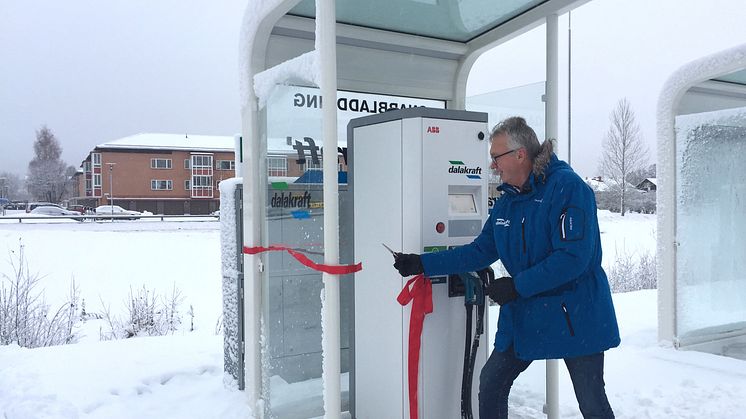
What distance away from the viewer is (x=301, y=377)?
409 centimetres


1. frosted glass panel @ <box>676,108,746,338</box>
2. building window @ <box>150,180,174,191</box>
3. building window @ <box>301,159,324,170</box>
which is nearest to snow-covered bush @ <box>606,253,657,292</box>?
frosted glass panel @ <box>676,108,746,338</box>

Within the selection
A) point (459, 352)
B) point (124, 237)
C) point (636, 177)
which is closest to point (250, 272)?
point (459, 352)

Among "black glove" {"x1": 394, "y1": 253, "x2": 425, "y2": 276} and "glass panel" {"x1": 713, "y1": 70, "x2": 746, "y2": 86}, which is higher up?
"glass panel" {"x1": 713, "y1": 70, "x2": 746, "y2": 86}

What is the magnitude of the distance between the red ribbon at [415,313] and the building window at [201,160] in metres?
45.8

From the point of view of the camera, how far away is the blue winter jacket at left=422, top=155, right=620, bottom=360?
2.38 m

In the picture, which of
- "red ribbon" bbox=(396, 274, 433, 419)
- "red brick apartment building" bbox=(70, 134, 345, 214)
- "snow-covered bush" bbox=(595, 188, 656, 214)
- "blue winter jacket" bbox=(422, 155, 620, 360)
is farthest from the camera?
"red brick apartment building" bbox=(70, 134, 345, 214)

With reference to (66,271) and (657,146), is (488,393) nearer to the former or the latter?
(657,146)

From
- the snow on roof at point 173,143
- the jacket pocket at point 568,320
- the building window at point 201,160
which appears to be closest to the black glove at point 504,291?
the jacket pocket at point 568,320

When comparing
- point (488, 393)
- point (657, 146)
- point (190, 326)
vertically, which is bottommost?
point (190, 326)

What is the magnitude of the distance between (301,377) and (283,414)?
0.29m

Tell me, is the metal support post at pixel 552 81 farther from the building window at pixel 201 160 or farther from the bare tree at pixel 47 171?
the bare tree at pixel 47 171

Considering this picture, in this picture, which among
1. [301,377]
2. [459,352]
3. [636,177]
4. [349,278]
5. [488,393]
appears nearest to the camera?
[488,393]

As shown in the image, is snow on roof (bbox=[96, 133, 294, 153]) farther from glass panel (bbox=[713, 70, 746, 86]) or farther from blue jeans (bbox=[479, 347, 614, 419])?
blue jeans (bbox=[479, 347, 614, 419])

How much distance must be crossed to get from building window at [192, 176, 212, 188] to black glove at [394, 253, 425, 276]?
45724mm
